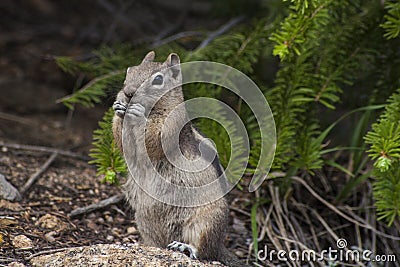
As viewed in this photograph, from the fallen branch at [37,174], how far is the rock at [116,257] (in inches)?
34.1

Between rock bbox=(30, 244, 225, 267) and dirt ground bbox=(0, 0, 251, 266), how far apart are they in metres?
0.20

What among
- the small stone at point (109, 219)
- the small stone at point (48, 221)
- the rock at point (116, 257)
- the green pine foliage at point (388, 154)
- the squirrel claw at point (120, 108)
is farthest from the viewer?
the small stone at point (109, 219)

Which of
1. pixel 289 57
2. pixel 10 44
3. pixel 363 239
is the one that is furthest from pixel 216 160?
pixel 10 44

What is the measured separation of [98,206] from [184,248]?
84cm

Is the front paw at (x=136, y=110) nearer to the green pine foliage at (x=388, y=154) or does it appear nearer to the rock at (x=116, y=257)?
the rock at (x=116, y=257)

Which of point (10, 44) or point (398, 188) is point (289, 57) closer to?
point (398, 188)

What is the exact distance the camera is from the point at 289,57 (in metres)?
3.15

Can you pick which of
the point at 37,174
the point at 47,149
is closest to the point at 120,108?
the point at 37,174

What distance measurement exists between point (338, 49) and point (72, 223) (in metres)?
1.77

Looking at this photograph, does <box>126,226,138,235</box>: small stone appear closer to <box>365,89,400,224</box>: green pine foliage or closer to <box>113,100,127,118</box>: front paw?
<box>113,100,127,118</box>: front paw

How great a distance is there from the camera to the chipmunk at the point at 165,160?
107 inches

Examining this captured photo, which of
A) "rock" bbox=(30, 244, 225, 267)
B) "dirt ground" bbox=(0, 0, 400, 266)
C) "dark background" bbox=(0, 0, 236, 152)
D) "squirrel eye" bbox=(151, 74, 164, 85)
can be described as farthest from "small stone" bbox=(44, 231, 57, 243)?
Answer: "dark background" bbox=(0, 0, 236, 152)

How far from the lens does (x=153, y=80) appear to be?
107 inches

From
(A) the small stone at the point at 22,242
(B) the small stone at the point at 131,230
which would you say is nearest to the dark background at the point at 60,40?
(B) the small stone at the point at 131,230
